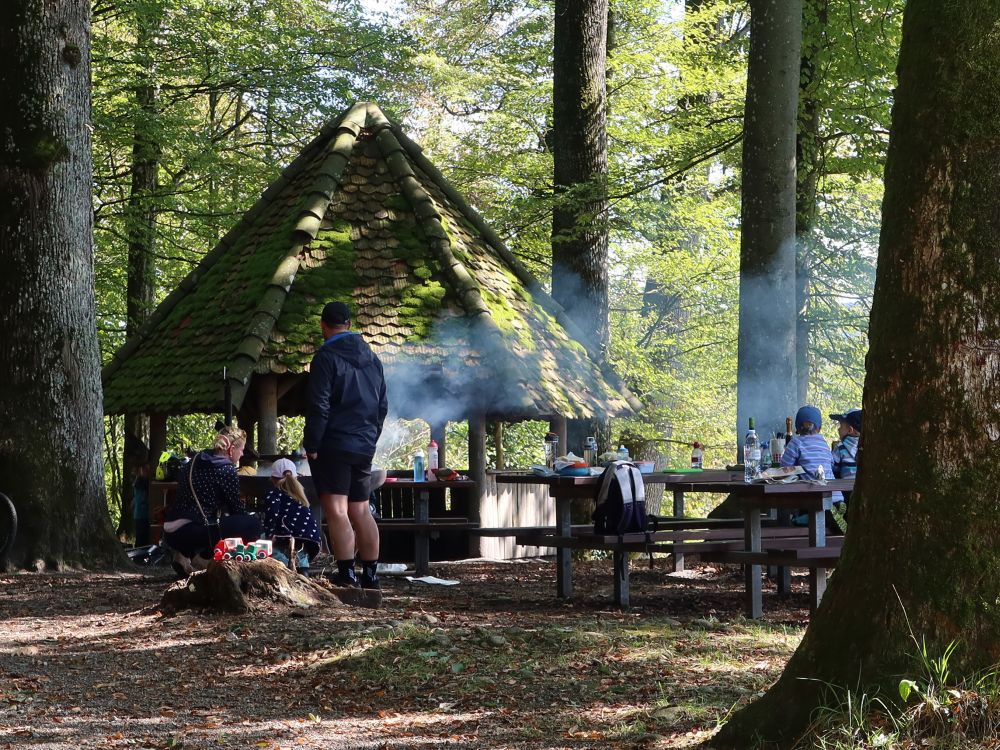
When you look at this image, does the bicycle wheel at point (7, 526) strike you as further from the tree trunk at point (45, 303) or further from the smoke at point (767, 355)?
the smoke at point (767, 355)

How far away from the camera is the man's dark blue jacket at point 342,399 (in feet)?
28.1

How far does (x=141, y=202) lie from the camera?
62.2ft

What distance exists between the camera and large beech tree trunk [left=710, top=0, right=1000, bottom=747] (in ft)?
12.9

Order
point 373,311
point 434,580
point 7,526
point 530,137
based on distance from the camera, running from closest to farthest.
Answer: point 434,580
point 7,526
point 373,311
point 530,137

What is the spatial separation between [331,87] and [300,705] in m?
14.2

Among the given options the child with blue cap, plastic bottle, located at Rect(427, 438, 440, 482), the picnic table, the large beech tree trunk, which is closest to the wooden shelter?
plastic bottle, located at Rect(427, 438, 440, 482)

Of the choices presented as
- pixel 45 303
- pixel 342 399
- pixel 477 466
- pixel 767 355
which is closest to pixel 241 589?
pixel 342 399

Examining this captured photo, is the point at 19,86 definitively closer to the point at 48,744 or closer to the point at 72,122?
the point at 72,122

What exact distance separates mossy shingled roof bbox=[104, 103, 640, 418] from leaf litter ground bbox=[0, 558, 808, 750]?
3.35 metres

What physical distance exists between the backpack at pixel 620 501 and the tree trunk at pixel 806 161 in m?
4.28

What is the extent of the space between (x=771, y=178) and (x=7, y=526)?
771 cm

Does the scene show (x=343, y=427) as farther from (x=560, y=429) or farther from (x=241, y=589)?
(x=560, y=429)

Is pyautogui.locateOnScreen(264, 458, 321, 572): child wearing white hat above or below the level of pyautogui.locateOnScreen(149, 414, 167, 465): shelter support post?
below

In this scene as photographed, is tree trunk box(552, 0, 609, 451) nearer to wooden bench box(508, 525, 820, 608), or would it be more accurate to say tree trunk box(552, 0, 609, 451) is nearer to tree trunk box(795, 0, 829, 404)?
tree trunk box(795, 0, 829, 404)
